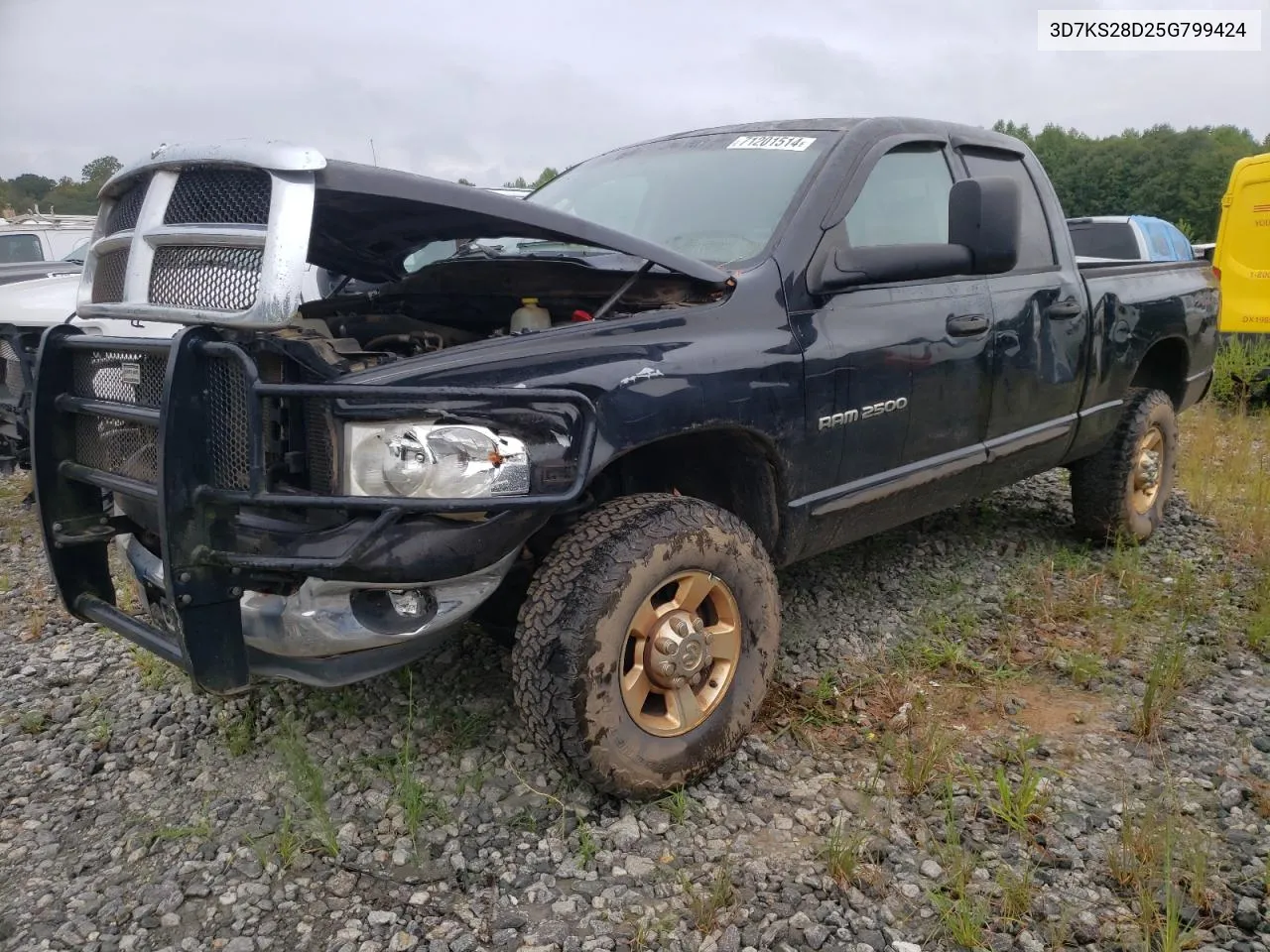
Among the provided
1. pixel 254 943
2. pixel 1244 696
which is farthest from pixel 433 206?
pixel 1244 696

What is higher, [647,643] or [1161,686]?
[647,643]

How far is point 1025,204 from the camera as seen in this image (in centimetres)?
411

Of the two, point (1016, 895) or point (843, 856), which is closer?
point (1016, 895)

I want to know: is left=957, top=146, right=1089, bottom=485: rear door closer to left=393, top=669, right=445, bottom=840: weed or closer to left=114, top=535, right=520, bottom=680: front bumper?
left=114, top=535, right=520, bottom=680: front bumper

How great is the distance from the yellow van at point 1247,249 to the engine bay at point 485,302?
8035 millimetres

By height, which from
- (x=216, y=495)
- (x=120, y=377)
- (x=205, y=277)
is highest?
(x=205, y=277)

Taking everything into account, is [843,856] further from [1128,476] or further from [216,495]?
[1128,476]

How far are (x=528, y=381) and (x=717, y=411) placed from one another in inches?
22.4

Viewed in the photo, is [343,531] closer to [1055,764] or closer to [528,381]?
[528,381]

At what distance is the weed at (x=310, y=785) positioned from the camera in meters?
2.39

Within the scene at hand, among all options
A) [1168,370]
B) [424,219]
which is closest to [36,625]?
[424,219]

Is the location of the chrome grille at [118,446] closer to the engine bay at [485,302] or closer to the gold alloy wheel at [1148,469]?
the engine bay at [485,302]

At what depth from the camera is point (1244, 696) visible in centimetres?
318

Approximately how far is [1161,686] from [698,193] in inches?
88.8
